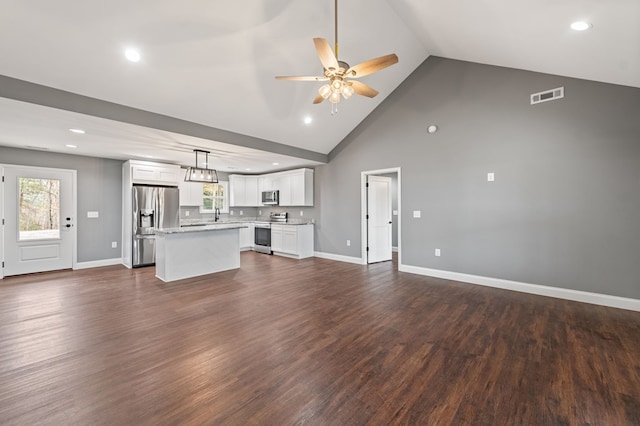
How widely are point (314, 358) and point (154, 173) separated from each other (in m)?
5.87

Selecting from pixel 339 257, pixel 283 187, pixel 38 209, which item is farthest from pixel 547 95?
pixel 38 209

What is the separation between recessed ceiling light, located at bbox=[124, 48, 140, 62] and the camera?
2.99 meters

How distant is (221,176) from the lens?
8.33 meters

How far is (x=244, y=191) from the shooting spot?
855cm

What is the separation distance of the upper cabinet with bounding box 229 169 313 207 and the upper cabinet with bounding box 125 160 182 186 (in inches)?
78.2

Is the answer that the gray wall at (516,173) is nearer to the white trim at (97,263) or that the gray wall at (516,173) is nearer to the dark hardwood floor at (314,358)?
the dark hardwood floor at (314,358)

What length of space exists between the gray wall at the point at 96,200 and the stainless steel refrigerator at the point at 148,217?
794 millimetres

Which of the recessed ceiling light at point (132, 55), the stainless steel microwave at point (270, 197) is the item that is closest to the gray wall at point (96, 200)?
the stainless steel microwave at point (270, 197)

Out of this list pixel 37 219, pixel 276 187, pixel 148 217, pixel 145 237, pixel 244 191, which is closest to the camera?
pixel 37 219

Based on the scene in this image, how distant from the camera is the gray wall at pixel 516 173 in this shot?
347 centimetres

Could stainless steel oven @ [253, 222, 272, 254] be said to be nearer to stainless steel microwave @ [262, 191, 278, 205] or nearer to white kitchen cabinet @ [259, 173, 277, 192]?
stainless steel microwave @ [262, 191, 278, 205]

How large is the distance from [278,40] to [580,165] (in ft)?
14.7

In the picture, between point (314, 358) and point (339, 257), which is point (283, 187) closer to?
point (339, 257)

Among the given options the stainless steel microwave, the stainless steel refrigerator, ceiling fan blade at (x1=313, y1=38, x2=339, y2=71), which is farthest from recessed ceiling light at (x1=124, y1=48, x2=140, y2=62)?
the stainless steel microwave
